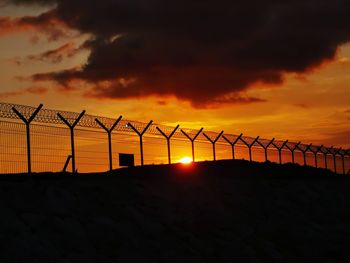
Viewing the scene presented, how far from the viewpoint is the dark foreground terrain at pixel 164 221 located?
14883mm

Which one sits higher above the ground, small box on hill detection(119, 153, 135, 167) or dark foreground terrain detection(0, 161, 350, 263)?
small box on hill detection(119, 153, 135, 167)

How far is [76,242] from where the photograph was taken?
1497 cm

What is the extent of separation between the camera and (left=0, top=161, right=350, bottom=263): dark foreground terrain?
14.9m

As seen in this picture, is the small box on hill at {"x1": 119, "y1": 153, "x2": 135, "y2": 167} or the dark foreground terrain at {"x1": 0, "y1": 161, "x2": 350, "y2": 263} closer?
the dark foreground terrain at {"x1": 0, "y1": 161, "x2": 350, "y2": 263}

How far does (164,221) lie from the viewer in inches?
725

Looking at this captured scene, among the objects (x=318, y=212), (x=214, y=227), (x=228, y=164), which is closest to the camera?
(x=214, y=227)

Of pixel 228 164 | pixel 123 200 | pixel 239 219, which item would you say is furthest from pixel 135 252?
pixel 228 164

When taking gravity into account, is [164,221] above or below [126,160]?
below

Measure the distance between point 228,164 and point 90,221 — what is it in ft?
57.3

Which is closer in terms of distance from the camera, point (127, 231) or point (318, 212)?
point (127, 231)

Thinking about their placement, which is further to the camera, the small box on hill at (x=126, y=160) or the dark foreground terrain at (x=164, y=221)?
the small box on hill at (x=126, y=160)

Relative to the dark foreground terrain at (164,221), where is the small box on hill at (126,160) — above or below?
above

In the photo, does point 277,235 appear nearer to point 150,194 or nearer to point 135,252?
point 150,194

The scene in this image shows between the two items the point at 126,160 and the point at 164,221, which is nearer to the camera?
the point at 164,221
